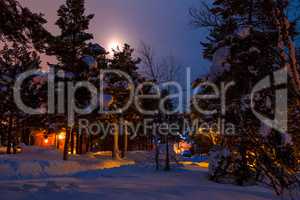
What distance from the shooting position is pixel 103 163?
30.7 metres

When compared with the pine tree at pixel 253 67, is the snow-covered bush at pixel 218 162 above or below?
below

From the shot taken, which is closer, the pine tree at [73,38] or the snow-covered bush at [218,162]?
the snow-covered bush at [218,162]

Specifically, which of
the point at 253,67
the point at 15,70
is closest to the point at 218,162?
the point at 253,67

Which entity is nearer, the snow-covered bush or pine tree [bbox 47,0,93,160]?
the snow-covered bush

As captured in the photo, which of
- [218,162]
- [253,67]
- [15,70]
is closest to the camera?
[253,67]

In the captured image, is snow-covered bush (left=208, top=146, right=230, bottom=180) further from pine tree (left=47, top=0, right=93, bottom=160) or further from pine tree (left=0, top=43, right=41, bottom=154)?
pine tree (left=0, top=43, right=41, bottom=154)

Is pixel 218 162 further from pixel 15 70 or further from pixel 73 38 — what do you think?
pixel 15 70

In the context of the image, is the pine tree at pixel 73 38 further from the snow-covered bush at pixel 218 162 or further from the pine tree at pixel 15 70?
the snow-covered bush at pixel 218 162

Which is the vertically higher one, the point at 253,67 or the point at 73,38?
the point at 73,38

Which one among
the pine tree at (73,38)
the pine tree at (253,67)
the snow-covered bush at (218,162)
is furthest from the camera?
the pine tree at (73,38)

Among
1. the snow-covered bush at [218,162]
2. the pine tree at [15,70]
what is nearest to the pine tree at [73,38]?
the pine tree at [15,70]

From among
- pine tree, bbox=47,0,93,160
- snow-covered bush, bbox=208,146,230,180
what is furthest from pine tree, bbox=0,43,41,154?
snow-covered bush, bbox=208,146,230,180

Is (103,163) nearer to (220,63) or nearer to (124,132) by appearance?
(124,132)

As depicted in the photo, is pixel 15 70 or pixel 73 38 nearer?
pixel 73 38
